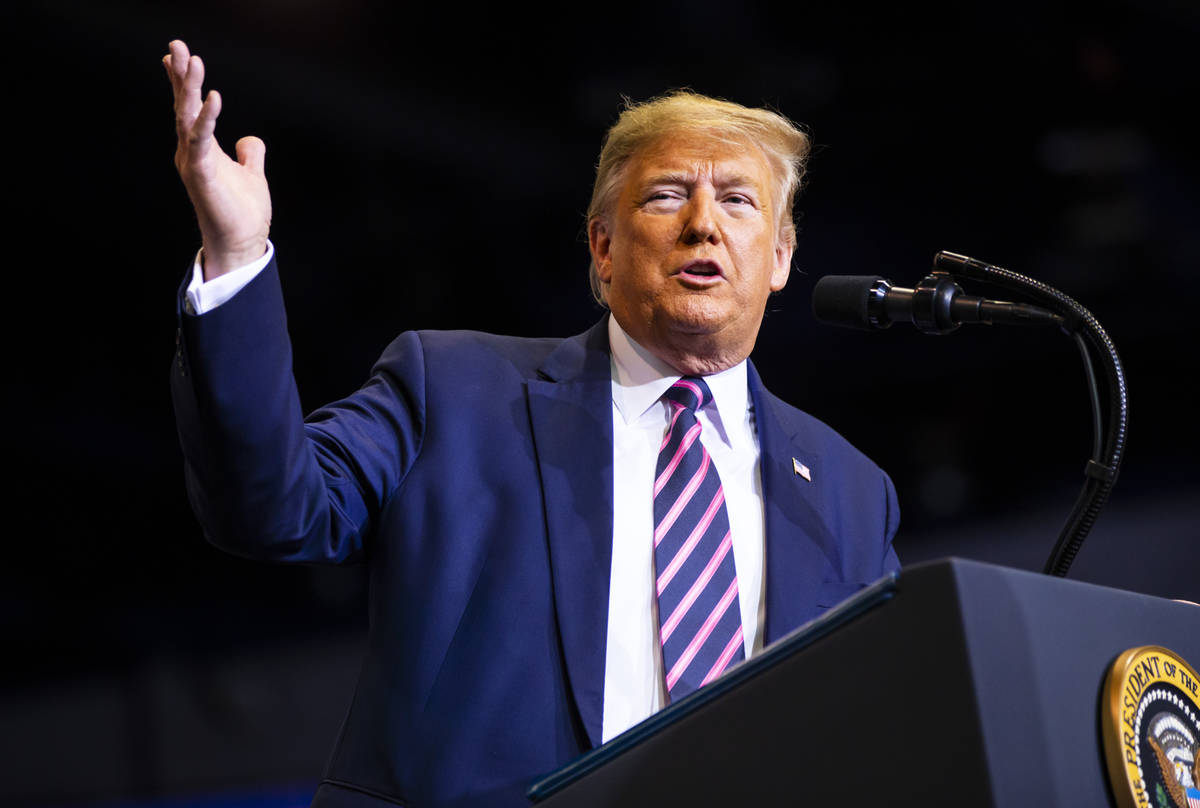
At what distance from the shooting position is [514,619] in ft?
4.41

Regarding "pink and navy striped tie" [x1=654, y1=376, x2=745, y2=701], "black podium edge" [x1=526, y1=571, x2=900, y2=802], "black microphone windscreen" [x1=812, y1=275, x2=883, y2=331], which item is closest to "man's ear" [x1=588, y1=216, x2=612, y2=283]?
"pink and navy striped tie" [x1=654, y1=376, x2=745, y2=701]

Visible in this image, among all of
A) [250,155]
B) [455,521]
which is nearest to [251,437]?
[250,155]

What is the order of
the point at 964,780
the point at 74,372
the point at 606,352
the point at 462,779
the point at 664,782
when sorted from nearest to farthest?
1. the point at 964,780
2. the point at 664,782
3. the point at 462,779
4. the point at 606,352
5. the point at 74,372

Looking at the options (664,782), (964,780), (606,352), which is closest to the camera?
(964,780)

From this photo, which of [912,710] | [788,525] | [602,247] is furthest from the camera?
[602,247]

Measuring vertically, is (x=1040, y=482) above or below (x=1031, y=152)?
below

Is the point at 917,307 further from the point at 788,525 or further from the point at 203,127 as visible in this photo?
the point at 203,127

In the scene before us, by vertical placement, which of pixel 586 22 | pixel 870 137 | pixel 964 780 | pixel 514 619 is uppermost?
pixel 586 22

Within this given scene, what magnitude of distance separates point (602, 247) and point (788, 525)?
0.60m

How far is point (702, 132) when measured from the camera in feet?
5.75

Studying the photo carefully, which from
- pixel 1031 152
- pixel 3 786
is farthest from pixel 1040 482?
pixel 3 786

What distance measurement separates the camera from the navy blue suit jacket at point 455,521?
1.09 m

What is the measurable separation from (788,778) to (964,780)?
0.12 m

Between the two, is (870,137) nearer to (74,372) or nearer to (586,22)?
(586,22)
